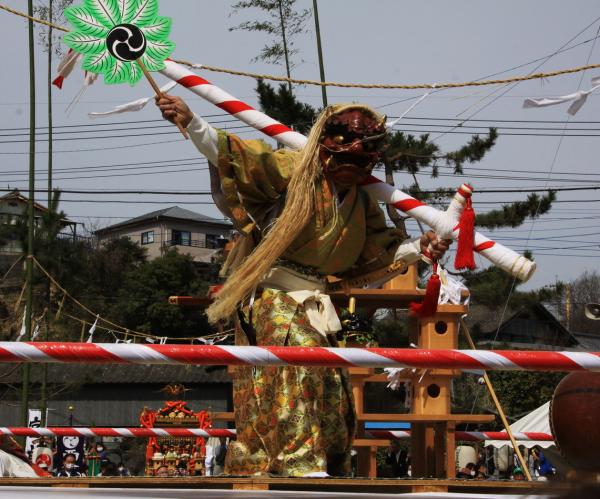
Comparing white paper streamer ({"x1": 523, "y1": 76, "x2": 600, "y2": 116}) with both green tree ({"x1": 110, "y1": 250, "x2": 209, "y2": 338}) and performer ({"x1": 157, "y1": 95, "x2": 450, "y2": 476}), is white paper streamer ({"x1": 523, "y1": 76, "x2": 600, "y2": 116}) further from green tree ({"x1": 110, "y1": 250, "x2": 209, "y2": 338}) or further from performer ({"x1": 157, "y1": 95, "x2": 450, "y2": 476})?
green tree ({"x1": 110, "y1": 250, "x2": 209, "y2": 338})

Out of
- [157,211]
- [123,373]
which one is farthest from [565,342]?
[157,211]

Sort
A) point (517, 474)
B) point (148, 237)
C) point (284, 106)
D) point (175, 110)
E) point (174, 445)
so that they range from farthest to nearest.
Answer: point (148, 237) < point (284, 106) < point (517, 474) < point (174, 445) < point (175, 110)

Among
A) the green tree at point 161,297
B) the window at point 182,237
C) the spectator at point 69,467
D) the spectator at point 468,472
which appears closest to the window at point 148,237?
the window at point 182,237

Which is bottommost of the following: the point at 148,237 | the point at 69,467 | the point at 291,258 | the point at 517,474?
the point at 517,474

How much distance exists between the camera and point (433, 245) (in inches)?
195

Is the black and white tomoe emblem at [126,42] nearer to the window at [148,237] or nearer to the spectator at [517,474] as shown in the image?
the spectator at [517,474]

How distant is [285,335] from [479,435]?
2.33 metres

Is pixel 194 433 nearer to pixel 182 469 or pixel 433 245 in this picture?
pixel 182 469

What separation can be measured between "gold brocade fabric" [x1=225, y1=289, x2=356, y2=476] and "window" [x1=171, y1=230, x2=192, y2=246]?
56855mm

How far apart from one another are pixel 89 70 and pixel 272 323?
1.50 metres

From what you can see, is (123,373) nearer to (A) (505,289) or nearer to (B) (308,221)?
(A) (505,289)

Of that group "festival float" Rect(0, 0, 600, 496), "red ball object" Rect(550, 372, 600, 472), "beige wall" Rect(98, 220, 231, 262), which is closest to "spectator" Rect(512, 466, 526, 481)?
"festival float" Rect(0, 0, 600, 496)

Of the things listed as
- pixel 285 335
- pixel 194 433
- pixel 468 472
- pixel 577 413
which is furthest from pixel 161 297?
pixel 577 413

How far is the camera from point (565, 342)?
1577 inches
